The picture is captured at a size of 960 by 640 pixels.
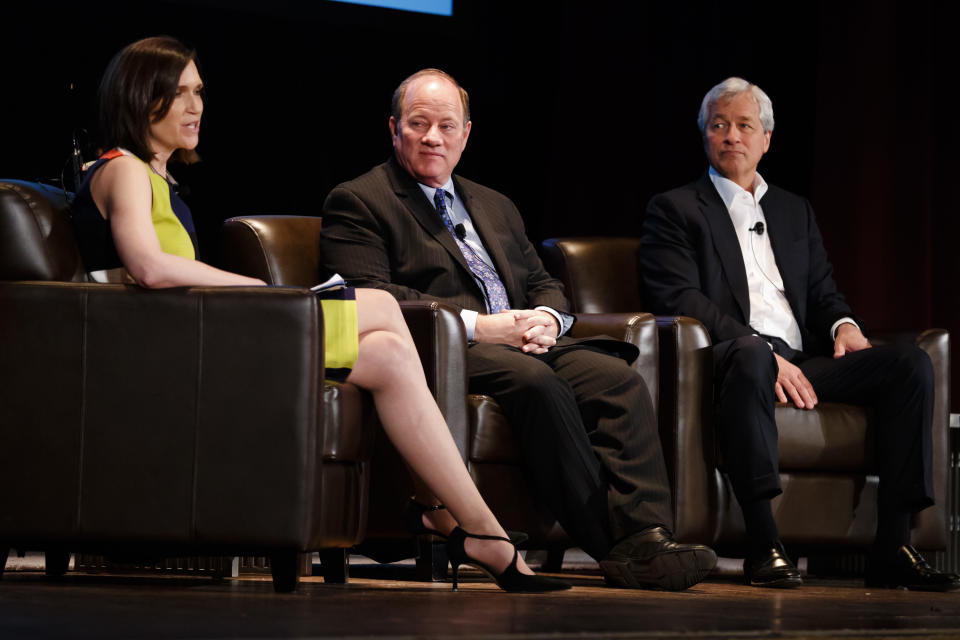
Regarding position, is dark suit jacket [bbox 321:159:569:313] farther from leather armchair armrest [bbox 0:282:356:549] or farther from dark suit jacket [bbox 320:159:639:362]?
leather armchair armrest [bbox 0:282:356:549]

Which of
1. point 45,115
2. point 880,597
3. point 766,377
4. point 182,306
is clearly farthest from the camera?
point 45,115

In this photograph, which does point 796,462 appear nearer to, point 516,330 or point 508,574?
point 516,330

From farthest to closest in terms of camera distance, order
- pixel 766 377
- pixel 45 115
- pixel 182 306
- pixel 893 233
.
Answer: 1. pixel 893 233
2. pixel 45 115
3. pixel 766 377
4. pixel 182 306

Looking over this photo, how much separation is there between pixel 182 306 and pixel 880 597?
5.02 feet

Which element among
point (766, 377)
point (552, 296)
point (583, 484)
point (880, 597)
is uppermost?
point (552, 296)

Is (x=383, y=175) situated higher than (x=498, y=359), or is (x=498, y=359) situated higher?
(x=383, y=175)

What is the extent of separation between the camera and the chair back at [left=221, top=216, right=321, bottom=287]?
308cm

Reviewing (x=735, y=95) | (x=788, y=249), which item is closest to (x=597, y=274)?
(x=788, y=249)

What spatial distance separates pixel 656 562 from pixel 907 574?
83 centimetres

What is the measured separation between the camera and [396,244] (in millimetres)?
3051

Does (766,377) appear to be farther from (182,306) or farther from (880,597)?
(182,306)

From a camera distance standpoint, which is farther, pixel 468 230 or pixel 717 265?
pixel 717 265

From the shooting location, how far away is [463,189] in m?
3.34

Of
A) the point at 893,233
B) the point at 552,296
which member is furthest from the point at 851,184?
the point at 552,296
